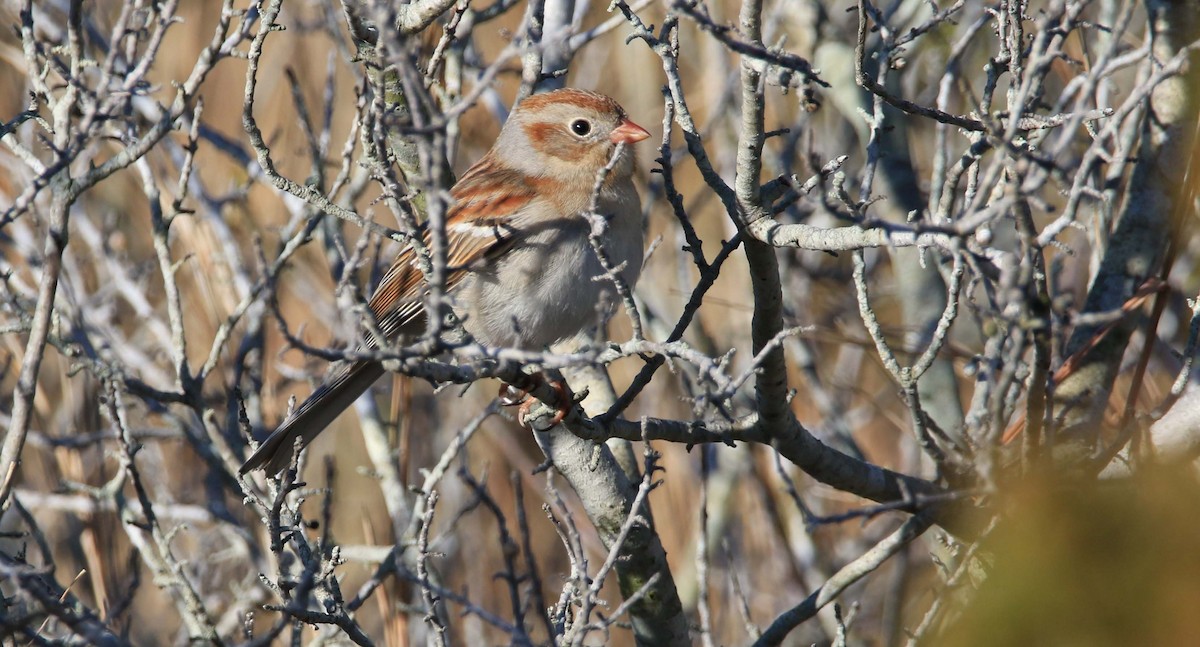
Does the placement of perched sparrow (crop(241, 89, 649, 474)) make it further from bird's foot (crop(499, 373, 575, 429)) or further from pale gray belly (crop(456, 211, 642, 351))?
bird's foot (crop(499, 373, 575, 429))

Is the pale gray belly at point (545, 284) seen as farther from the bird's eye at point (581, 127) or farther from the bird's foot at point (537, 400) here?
the bird's eye at point (581, 127)

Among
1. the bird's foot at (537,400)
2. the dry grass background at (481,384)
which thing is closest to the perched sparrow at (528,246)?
the bird's foot at (537,400)

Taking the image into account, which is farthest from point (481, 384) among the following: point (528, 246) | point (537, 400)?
point (537, 400)

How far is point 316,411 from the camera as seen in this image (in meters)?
4.10

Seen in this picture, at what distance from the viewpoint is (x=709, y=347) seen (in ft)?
19.4

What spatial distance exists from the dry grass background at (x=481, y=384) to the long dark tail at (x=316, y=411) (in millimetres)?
639

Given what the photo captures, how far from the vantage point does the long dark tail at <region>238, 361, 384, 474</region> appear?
12.6ft

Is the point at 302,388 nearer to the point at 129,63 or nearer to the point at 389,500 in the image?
the point at 389,500

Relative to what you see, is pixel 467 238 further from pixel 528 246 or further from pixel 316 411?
pixel 316 411

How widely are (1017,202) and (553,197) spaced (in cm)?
240

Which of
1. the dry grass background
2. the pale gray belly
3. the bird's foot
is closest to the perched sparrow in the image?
the pale gray belly

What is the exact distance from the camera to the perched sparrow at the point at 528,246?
3.86m

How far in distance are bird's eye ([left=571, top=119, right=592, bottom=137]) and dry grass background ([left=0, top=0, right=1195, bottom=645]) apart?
1.31 meters

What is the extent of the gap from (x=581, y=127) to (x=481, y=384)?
3260mm
